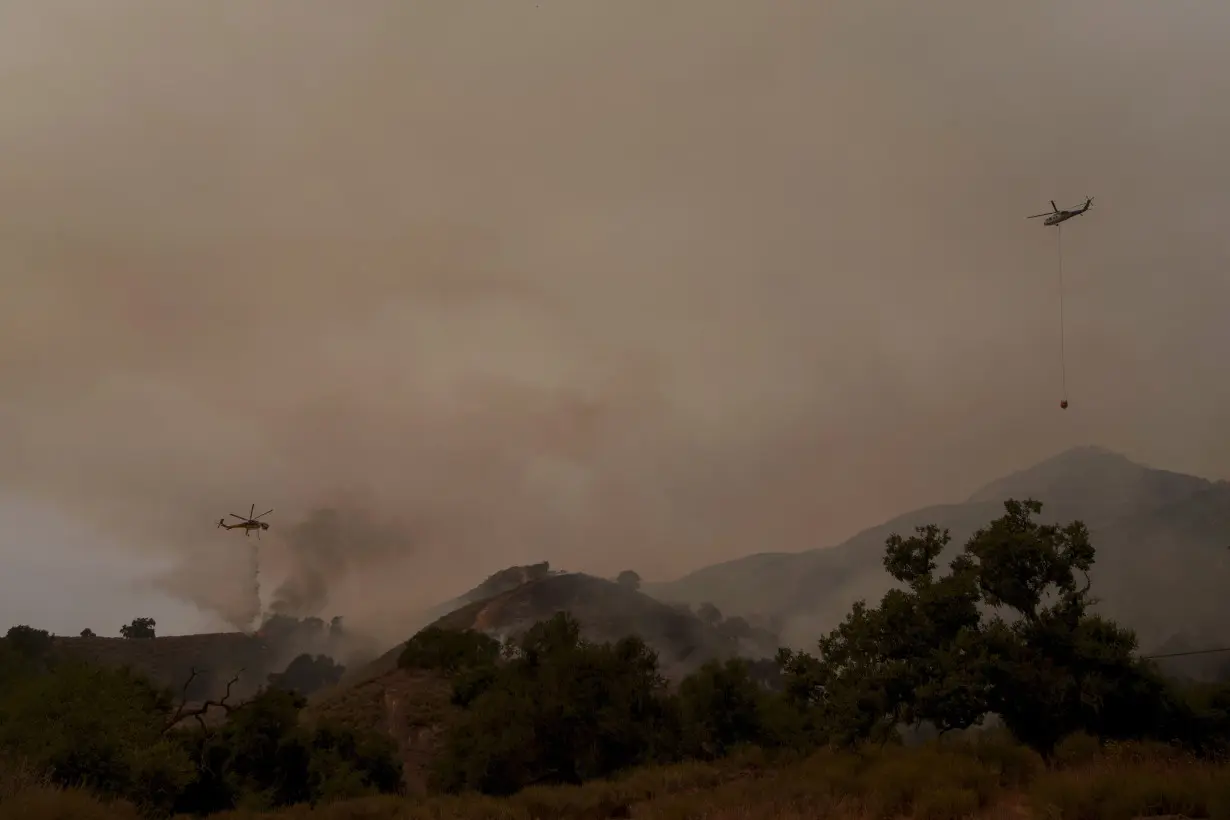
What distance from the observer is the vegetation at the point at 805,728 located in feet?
53.9

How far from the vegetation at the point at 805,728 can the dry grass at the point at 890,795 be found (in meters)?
0.07

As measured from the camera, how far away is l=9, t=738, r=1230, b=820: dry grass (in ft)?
42.2

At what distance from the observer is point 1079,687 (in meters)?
25.2

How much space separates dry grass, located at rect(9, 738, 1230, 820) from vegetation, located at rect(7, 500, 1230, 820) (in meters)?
0.07

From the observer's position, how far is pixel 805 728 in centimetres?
4006

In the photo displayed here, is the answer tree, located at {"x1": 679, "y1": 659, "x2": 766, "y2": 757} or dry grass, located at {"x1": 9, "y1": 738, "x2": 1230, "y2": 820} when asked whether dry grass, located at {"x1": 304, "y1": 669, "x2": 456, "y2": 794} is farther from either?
dry grass, located at {"x1": 9, "y1": 738, "x2": 1230, "y2": 820}

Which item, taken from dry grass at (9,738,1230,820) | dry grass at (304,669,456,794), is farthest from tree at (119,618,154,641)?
dry grass at (9,738,1230,820)

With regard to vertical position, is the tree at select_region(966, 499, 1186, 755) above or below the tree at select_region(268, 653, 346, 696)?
above

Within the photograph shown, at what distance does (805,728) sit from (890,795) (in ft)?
88.6

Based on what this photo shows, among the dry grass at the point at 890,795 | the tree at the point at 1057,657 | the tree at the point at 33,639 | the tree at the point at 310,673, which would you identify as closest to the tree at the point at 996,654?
the tree at the point at 1057,657

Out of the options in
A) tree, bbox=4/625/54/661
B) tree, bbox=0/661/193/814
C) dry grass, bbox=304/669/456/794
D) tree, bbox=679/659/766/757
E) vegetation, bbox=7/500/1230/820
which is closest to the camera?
vegetation, bbox=7/500/1230/820

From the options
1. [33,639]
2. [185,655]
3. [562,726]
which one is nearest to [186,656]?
[185,655]

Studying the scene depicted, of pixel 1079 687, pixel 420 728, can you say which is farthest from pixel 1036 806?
pixel 420 728

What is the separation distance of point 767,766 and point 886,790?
12.9 m
